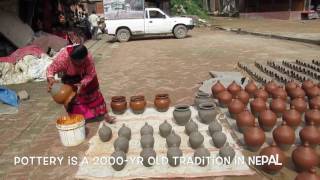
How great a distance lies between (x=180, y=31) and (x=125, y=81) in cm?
1023

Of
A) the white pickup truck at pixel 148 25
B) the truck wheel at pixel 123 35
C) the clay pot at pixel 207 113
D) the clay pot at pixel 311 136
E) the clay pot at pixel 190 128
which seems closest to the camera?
the clay pot at pixel 311 136

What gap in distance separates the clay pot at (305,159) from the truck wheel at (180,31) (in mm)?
15043

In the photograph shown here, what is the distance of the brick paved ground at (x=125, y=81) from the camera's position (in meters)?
4.36

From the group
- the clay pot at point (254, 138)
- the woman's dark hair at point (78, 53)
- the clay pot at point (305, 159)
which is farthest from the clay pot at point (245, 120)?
the woman's dark hair at point (78, 53)

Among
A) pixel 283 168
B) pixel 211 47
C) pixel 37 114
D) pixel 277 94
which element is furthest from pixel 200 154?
pixel 211 47

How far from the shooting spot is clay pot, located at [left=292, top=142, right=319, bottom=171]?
10.8 feet

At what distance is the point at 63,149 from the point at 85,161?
0.60 metres

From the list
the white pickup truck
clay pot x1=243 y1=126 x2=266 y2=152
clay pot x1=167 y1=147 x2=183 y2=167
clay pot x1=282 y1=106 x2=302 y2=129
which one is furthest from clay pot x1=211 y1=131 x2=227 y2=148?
the white pickup truck

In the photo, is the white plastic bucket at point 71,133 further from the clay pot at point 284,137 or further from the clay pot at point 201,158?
the clay pot at point 284,137

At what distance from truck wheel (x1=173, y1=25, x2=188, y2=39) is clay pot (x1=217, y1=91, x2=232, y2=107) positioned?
502 inches

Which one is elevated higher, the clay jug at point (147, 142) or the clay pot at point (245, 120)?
the clay pot at point (245, 120)

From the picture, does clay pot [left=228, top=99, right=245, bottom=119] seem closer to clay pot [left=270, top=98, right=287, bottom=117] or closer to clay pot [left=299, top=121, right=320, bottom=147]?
clay pot [left=270, top=98, right=287, bottom=117]

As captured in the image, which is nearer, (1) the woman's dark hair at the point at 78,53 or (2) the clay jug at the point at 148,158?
(2) the clay jug at the point at 148,158

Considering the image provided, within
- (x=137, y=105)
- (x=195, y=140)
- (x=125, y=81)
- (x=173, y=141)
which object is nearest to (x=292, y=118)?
(x=195, y=140)
